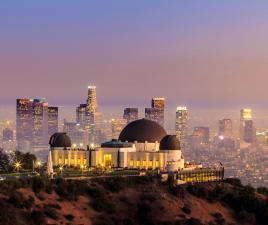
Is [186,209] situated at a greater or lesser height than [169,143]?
lesser

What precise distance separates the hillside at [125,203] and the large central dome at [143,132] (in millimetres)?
20319

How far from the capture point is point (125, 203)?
3917 inches

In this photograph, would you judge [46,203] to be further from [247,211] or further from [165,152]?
[165,152]

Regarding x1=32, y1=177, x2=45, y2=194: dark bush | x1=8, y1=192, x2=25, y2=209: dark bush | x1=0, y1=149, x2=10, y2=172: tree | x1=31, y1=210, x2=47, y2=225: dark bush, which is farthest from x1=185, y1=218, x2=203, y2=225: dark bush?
x1=0, y1=149, x2=10, y2=172: tree

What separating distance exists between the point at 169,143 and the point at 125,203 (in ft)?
114

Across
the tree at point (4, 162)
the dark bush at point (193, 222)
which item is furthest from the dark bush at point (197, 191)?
the tree at point (4, 162)

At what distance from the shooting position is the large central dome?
13881cm

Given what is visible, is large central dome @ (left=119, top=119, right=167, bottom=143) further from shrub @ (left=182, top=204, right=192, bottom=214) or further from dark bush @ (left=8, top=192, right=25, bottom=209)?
dark bush @ (left=8, top=192, right=25, bottom=209)

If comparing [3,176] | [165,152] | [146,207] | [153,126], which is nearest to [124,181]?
[146,207]

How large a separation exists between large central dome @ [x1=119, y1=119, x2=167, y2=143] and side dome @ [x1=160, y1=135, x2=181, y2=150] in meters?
5.13

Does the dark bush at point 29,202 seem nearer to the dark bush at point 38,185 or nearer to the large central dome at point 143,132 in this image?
the dark bush at point 38,185

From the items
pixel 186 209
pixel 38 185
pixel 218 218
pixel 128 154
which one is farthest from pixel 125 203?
pixel 128 154

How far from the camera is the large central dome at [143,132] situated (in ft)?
455

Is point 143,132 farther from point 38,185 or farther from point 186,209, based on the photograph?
point 38,185
